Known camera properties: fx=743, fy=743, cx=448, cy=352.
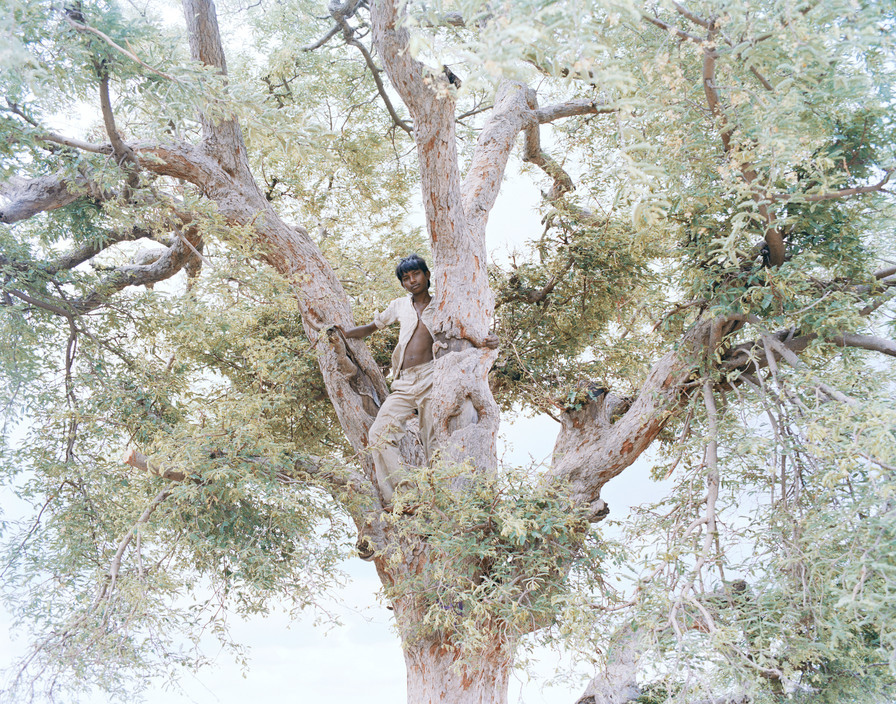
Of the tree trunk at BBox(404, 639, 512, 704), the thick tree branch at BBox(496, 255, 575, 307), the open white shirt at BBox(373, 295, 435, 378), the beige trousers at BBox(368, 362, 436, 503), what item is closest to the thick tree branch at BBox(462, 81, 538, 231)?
the open white shirt at BBox(373, 295, 435, 378)

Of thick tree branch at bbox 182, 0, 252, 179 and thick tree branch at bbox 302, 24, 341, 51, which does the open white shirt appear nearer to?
thick tree branch at bbox 182, 0, 252, 179

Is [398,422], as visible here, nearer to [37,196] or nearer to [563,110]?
[37,196]

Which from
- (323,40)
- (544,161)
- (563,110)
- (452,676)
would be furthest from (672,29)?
(323,40)

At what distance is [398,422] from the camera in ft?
15.9

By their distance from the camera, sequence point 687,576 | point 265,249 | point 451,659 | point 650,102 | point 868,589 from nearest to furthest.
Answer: point 868,589 < point 650,102 < point 687,576 < point 451,659 < point 265,249

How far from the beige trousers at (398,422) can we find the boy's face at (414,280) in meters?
0.52

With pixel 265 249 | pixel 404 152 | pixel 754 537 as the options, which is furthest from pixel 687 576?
pixel 404 152

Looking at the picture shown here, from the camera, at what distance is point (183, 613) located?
4160 millimetres

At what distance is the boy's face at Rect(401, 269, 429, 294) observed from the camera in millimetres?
4980

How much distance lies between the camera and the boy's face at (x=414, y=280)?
4.98 m

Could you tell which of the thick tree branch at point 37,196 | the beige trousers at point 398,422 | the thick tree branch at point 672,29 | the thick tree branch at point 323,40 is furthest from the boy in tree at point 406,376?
the thick tree branch at point 323,40

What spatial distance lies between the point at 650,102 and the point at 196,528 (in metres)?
3.32

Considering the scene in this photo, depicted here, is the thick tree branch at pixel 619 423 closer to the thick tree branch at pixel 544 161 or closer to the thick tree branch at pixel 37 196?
the thick tree branch at pixel 544 161

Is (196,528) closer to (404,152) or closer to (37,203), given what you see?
(37,203)
